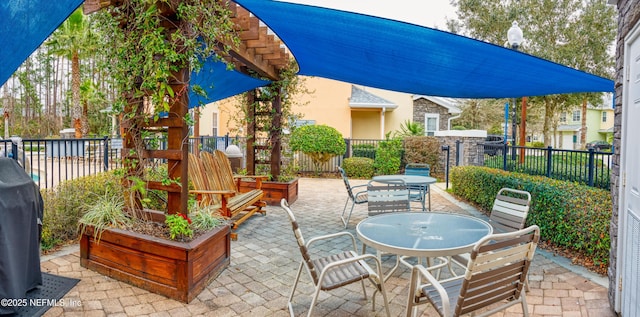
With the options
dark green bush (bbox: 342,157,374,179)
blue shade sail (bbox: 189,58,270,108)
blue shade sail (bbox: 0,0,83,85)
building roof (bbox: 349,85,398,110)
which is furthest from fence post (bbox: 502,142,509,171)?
building roof (bbox: 349,85,398,110)

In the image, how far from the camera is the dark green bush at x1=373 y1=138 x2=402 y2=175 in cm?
1117

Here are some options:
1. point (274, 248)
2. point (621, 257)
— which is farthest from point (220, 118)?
point (621, 257)

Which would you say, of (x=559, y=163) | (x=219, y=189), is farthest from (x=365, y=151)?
(x=219, y=189)

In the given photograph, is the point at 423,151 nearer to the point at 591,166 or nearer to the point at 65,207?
the point at 591,166

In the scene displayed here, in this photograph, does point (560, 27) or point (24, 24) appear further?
point (560, 27)

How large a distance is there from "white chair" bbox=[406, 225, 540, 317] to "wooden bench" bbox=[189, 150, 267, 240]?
9.28ft

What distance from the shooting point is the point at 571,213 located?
3.77 m

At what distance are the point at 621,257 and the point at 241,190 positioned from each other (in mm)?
5608

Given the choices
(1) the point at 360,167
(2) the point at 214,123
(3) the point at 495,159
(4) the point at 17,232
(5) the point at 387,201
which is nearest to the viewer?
(4) the point at 17,232

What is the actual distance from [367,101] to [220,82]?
10332mm

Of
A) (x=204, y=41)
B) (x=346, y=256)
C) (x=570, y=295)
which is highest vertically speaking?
(x=204, y=41)

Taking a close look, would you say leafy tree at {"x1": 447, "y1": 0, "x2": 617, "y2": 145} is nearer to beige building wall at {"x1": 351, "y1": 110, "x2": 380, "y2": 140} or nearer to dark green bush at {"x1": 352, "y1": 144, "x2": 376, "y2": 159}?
beige building wall at {"x1": 351, "y1": 110, "x2": 380, "y2": 140}

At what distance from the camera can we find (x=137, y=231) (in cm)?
309

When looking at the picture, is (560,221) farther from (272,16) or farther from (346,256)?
(272,16)
